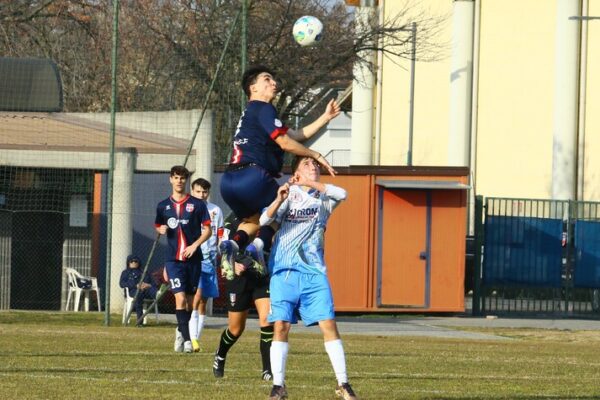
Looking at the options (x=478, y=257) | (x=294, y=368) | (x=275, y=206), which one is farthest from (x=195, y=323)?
(x=478, y=257)

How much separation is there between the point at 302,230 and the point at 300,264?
10.4 inches

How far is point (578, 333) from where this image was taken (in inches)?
946

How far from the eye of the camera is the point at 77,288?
26844mm

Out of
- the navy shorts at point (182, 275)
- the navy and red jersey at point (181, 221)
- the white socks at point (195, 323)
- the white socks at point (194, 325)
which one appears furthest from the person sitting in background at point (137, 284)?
the navy and red jersey at point (181, 221)

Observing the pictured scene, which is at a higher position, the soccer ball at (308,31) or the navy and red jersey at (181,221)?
the soccer ball at (308,31)

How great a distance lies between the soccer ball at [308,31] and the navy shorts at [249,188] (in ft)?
31.1

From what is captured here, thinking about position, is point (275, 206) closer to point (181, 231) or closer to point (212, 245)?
point (181, 231)

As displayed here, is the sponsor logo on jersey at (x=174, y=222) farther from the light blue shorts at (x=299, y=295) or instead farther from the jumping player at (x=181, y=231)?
the light blue shorts at (x=299, y=295)

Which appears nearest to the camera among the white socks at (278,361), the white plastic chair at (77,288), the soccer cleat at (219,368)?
the white socks at (278,361)

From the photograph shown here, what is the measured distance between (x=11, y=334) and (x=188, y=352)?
4240mm

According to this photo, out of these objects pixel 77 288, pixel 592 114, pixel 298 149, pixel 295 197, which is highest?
pixel 592 114

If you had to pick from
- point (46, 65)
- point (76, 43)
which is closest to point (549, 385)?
point (46, 65)

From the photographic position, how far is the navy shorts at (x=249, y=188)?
9.74 metres

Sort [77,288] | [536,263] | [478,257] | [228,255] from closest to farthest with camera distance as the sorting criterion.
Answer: [228,255] → [77,288] → [478,257] → [536,263]
